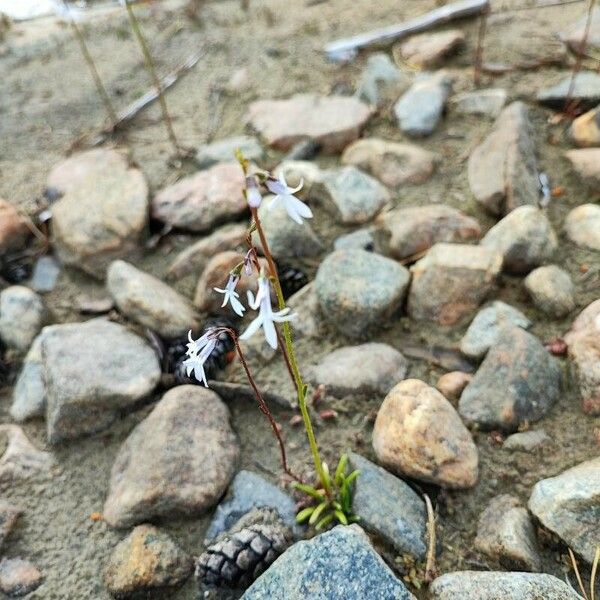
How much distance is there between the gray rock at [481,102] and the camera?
183 inches

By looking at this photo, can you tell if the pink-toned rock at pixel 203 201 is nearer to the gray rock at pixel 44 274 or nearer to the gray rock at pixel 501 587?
the gray rock at pixel 44 274

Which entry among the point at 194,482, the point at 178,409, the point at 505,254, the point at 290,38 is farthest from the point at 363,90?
the point at 194,482

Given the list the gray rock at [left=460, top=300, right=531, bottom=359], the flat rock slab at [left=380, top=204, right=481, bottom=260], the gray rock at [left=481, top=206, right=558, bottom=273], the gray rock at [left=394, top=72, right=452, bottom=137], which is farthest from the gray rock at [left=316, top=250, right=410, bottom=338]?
the gray rock at [left=394, top=72, right=452, bottom=137]

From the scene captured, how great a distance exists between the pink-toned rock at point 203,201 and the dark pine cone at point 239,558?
Answer: 7.59 feet

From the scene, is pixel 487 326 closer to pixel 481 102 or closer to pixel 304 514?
pixel 304 514

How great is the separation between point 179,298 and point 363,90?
2.59 meters

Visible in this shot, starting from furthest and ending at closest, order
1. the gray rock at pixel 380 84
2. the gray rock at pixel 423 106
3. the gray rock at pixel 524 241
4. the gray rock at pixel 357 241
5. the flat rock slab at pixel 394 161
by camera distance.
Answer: the gray rock at pixel 380 84
the gray rock at pixel 423 106
the flat rock slab at pixel 394 161
the gray rock at pixel 357 241
the gray rock at pixel 524 241

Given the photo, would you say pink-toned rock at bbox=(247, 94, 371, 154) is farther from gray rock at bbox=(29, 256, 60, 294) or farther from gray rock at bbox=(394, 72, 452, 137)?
gray rock at bbox=(29, 256, 60, 294)

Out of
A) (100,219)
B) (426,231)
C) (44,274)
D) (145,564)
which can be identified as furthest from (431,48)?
(145,564)

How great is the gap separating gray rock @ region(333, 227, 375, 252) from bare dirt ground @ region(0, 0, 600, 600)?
14 cm

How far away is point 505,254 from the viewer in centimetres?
346

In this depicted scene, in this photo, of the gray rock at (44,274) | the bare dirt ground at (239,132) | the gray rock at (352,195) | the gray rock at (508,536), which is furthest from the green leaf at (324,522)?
the gray rock at (44,274)

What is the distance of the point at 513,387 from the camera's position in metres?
2.86

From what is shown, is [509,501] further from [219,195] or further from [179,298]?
[219,195]
